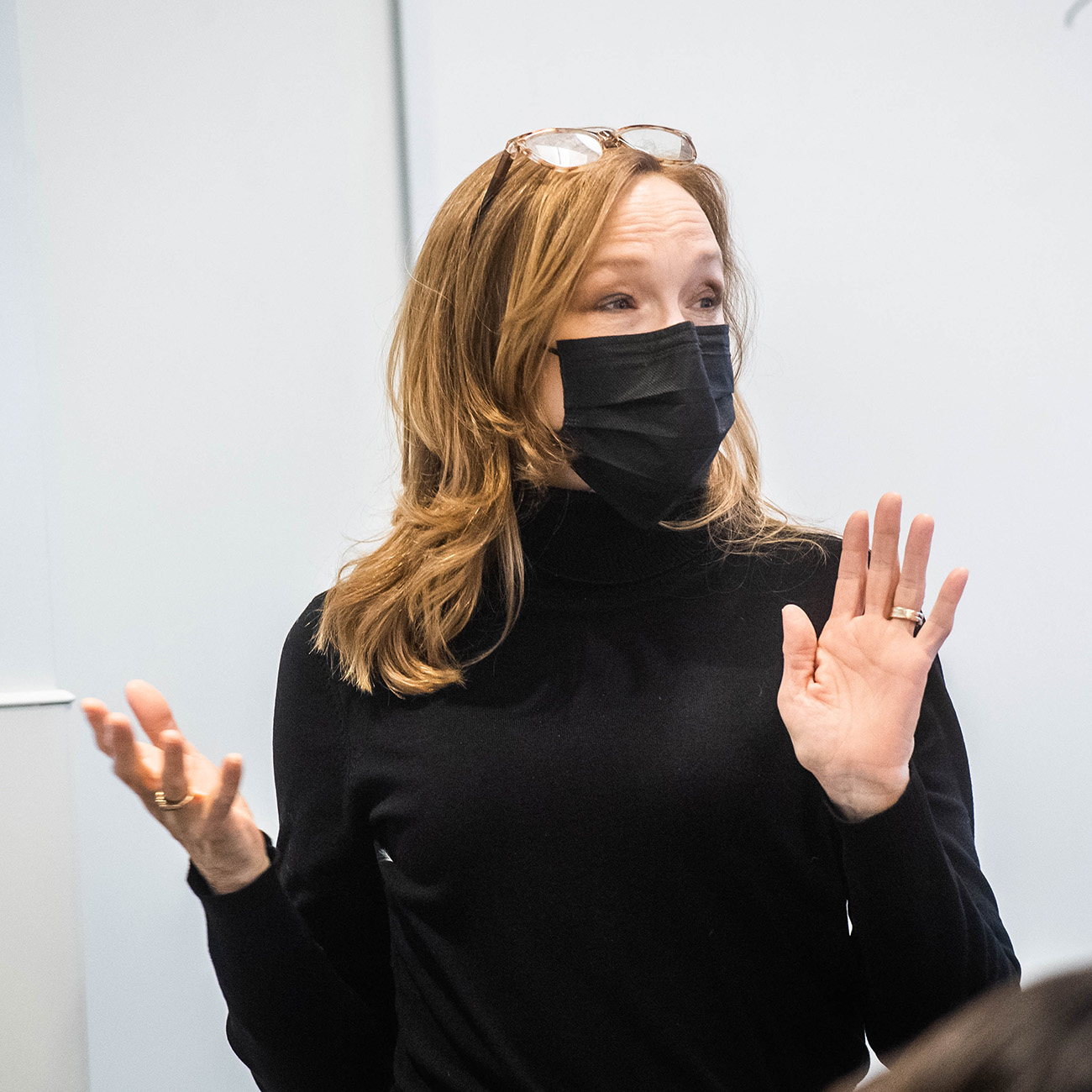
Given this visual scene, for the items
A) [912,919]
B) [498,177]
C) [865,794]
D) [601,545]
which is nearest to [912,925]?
[912,919]

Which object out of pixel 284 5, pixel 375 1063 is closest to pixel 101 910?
pixel 375 1063

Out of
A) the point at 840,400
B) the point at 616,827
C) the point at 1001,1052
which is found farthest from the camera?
the point at 840,400

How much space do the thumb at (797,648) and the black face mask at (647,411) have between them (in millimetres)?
213

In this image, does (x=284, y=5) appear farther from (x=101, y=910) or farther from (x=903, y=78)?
(x=101, y=910)

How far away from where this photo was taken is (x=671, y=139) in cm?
140

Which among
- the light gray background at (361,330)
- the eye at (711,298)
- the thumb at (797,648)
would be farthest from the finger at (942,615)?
the light gray background at (361,330)

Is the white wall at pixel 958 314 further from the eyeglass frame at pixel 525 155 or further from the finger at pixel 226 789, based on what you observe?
the finger at pixel 226 789

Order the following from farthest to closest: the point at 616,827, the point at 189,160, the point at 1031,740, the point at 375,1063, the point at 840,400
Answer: the point at 189,160 → the point at 840,400 → the point at 1031,740 → the point at 375,1063 → the point at 616,827

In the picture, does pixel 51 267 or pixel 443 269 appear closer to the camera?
pixel 443 269

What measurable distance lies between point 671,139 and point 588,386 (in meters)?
0.37

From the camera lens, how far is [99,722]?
1.03 metres

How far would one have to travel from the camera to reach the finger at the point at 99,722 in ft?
3.33

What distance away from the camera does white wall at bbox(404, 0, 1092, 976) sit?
5.38 ft

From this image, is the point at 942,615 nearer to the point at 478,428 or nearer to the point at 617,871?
the point at 617,871
